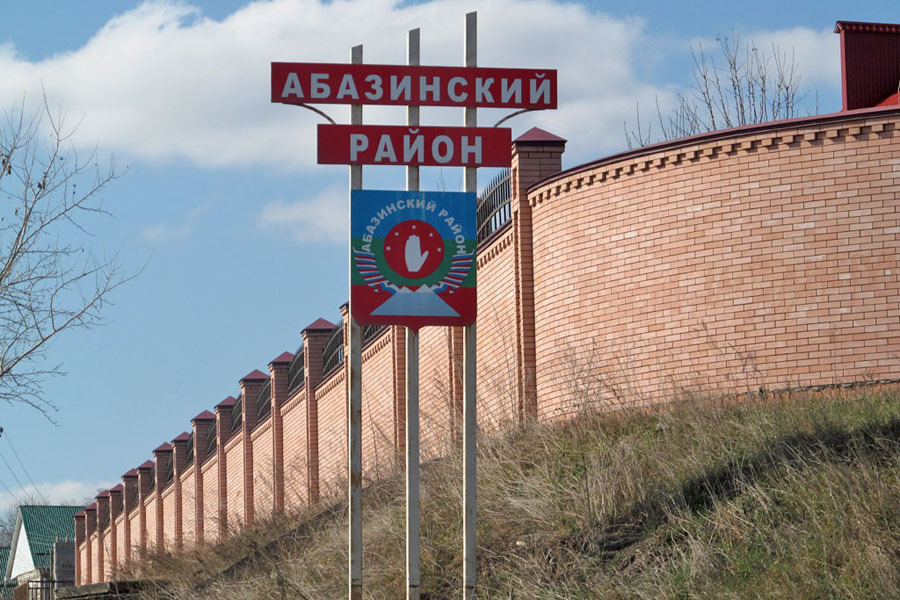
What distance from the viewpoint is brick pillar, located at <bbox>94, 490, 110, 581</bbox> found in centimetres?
4869

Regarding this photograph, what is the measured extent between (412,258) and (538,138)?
22.9ft

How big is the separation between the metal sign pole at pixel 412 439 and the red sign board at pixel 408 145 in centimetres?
14

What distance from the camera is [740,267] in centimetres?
1498

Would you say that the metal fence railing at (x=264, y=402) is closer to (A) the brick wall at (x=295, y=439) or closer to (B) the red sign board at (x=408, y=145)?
(A) the brick wall at (x=295, y=439)

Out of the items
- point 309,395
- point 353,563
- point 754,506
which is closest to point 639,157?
point 754,506

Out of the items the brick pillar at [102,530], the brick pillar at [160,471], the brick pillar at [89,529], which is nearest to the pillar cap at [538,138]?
the brick pillar at [160,471]

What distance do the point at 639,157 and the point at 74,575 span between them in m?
43.8

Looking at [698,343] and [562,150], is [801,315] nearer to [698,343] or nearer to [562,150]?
[698,343]

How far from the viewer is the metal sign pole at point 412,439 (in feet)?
35.4

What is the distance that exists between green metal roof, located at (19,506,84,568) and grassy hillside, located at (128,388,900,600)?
62.9 metres

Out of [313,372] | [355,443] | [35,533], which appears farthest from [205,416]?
[35,533]

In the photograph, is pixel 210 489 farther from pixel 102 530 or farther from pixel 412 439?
pixel 412 439

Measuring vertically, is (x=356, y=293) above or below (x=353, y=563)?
above

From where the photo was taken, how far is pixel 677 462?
12398 mm
